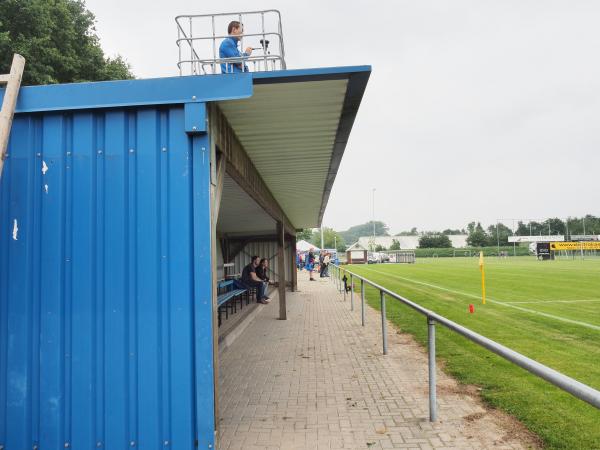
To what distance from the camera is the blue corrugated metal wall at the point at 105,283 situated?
322 centimetres

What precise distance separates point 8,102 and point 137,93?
942 millimetres

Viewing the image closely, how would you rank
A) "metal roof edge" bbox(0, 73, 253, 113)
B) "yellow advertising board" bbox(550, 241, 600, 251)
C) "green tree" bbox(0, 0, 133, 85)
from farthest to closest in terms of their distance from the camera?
"yellow advertising board" bbox(550, 241, 600, 251), "green tree" bbox(0, 0, 133, 85), "metal roof edge" bbox(0, 73, 253, 113)

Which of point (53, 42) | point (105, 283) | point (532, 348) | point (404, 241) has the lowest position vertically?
point (532, 348)

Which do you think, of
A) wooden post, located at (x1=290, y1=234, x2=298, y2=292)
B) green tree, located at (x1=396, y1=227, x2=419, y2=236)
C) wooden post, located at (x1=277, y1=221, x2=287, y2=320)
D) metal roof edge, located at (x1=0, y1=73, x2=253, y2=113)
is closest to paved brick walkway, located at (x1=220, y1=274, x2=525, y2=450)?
wooden post, located at (x1=277, y1=221, x2=287, y2=320)

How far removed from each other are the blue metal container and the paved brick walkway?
1000 mm

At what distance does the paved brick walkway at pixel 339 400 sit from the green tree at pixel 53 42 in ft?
55.8

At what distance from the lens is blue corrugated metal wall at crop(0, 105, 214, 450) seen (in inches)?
127

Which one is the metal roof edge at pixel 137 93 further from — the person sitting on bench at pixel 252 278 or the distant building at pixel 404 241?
the distant building at pixel 404 241

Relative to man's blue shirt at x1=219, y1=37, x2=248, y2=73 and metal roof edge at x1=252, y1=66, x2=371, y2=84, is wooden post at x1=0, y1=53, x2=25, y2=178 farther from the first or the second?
man's blue shirt at x1=219, y1=37, x2=248, y2=73

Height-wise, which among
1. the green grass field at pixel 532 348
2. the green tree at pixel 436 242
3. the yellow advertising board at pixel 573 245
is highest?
the green tree at pixel 436 242

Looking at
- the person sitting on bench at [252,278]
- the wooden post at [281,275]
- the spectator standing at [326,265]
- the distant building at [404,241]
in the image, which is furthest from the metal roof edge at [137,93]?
the distant building at [404,241]

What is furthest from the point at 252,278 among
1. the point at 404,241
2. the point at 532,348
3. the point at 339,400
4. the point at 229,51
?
the point at 404,241

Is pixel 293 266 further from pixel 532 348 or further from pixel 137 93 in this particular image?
pixel 137 93

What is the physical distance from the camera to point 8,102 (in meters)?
3.21
